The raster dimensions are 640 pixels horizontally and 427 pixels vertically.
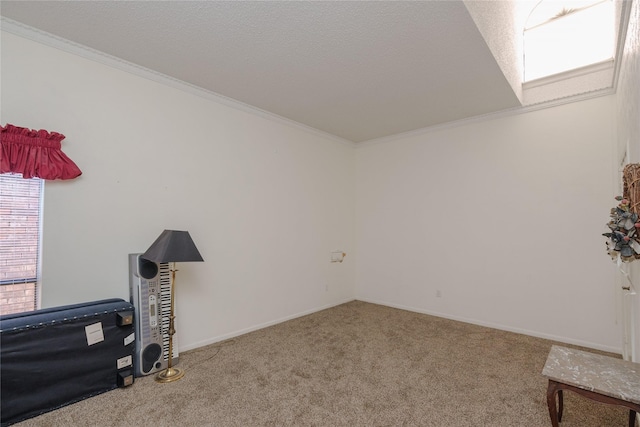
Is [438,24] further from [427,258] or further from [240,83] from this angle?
[427,258]

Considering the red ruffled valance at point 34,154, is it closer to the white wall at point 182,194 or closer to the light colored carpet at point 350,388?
the white wall at point 182,194

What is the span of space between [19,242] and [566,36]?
5.86 metres

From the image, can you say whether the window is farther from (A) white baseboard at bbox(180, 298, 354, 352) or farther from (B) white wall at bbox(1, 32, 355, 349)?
(A) white baseboard at bbox(180, 298, 354, 352)

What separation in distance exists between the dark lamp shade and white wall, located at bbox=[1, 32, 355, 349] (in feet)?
1.50

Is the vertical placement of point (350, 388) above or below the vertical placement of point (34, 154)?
below

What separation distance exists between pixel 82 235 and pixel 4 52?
1454 millimetres

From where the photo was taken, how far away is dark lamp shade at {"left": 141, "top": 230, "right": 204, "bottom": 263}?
2.52 meters

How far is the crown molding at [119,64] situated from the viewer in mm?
2350

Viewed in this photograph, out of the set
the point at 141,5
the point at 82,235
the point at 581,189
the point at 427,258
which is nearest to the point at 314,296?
the point at 427,258

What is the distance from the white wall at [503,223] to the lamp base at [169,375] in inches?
130

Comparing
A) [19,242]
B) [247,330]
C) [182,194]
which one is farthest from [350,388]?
[19,242]

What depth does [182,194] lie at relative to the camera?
127 inches

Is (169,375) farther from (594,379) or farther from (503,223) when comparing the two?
(503,223)

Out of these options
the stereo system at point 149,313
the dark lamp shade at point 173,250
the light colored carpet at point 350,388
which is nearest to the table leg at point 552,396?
the light colored carpet at point 350,388
